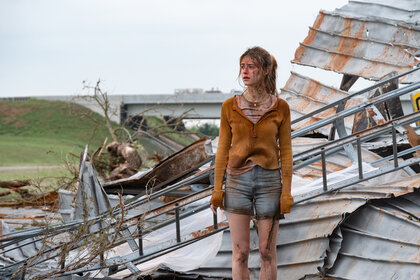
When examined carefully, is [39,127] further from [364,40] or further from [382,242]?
[382,242]

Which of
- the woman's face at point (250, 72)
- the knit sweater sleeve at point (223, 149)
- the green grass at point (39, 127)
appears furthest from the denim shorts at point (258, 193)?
the green grass at point (39, 127)

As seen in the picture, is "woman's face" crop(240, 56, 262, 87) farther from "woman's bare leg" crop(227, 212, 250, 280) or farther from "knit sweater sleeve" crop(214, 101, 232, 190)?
"woman's bare leg" crop(227, 212, 250, 280)

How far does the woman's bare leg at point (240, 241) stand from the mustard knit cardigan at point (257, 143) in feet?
0.59

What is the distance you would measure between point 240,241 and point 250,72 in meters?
1.31

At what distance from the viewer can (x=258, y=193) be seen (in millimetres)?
4910

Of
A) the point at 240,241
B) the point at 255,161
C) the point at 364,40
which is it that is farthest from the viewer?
the point at 364,40

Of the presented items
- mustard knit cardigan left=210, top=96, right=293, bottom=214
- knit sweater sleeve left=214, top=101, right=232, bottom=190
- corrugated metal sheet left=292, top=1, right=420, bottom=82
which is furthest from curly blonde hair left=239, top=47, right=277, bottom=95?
corrugated metal sheet left=292, top=1, right=420, bottom=82

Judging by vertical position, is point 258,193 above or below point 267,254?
above

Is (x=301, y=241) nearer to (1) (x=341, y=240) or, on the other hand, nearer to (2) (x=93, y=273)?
(1) (x=341, y=240)

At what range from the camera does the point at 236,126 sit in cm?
495

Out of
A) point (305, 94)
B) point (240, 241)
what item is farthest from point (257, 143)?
point (305, 94)

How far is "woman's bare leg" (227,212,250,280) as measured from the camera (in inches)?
196

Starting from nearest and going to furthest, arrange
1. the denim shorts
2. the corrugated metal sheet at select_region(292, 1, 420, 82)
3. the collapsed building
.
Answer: the denim shorts → the collapsed building → the corrugated metal sheet at select_region(292, 1, 420, 82)

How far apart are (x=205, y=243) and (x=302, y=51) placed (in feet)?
24.1
